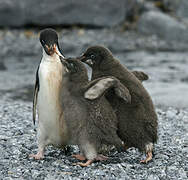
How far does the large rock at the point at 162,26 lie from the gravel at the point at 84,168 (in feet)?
40.6

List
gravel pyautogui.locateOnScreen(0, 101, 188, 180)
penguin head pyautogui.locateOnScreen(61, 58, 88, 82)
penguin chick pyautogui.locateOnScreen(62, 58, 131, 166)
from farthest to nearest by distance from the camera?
1. penguin head pyautogui.locateOnScreen(61, 58, 88, 82)
2. penguin chick pyautogui.locateOnScreen(62, 58, 131, 166)
3. gravel pyautogui.locateOnScreen(0, 101, 188, 180)

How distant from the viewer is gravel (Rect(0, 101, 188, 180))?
471 centimetres

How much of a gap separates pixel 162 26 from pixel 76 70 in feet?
47.8

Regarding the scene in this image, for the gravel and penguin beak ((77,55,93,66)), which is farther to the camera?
penguin beak ((77,55,93,66))

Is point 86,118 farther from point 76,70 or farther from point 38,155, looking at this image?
point 38,155

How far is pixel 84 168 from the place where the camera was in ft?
15.8

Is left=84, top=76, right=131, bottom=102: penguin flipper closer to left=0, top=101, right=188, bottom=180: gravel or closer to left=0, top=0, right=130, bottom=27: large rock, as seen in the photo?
left=0, top=101, right=188, bottom=180: gravel

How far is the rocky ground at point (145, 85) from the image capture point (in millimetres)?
4836

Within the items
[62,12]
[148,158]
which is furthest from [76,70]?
[62,12]

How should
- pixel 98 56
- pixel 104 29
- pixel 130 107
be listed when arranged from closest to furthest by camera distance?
pixel 130 107 < pixel 98 56 < pixel 104 29

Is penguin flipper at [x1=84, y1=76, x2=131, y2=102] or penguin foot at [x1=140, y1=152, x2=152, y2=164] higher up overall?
penguin flipper at [x1=84, y1=76, x2=131, y2=102]

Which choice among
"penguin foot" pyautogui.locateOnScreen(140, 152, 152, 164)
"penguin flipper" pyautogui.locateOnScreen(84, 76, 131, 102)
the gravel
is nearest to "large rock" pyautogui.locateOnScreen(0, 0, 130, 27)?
the gravel

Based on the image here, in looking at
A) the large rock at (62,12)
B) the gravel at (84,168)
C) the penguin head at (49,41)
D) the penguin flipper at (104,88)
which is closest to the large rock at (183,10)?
the large rock at (62,12)

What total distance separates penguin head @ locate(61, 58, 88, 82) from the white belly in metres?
0.14
